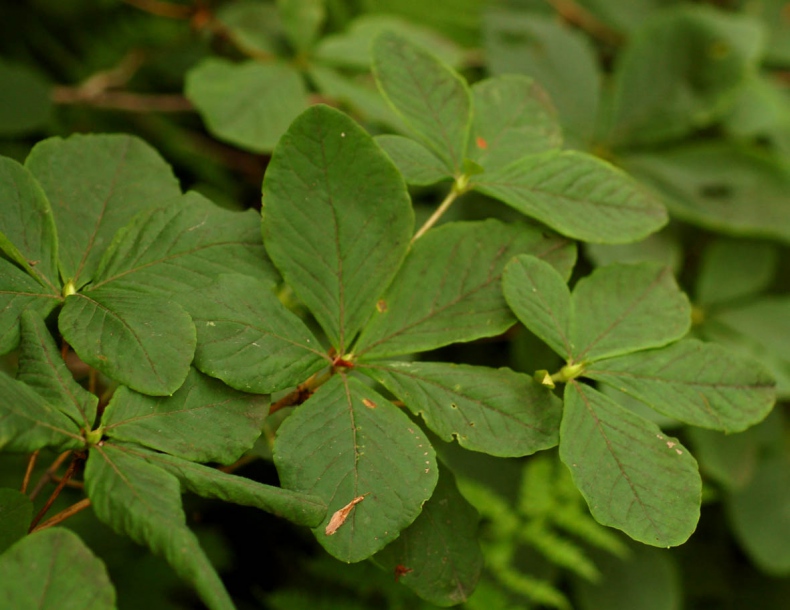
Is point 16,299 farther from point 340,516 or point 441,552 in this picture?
point 441,552

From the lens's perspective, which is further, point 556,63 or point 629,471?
point 556,63

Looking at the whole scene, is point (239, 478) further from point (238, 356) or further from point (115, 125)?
point (115, 125)

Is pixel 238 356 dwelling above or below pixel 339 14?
above

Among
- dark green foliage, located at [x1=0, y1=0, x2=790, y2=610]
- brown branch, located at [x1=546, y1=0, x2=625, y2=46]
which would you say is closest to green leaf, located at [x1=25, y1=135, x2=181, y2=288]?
dark green foliage, located at [x1=0, y1=0, x2=790, y2=610]

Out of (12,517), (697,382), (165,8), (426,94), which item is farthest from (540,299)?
(165,8)

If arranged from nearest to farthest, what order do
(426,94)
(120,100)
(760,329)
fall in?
1. (426,94)
2. (760,329)
3. (120,100)

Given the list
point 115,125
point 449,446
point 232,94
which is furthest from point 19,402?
point 115,125

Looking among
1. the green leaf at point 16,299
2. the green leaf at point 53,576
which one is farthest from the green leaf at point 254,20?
the green leaf at point 53,576
